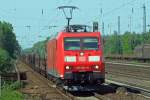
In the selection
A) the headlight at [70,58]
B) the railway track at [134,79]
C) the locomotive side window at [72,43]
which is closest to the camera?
the headlight at [70,58]

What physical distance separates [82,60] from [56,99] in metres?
3.02

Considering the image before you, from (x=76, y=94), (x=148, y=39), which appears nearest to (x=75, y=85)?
(x=76, y=94)

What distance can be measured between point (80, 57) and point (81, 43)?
0.70m

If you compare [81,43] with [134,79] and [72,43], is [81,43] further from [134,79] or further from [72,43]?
[134,79]

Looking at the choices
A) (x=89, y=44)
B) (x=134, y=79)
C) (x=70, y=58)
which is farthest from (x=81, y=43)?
(x=134, y=79)

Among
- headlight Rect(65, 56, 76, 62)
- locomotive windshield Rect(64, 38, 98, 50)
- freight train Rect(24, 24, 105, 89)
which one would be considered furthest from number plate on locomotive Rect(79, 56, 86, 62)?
locomotive windshield Rect(64, 38, 98, 50)

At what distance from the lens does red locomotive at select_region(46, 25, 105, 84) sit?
2298 centimetres

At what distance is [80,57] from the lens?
23.3 meters

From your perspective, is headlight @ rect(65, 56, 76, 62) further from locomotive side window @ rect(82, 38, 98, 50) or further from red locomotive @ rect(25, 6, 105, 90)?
locomotive side window @ rect(82, 38, 98, 50)

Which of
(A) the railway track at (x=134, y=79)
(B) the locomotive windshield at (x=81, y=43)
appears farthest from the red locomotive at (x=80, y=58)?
(A) the railway track at (x=134, y=79)

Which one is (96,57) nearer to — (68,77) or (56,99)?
(68,77)

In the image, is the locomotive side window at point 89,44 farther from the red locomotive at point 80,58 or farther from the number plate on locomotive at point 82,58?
the number plate on locomotive at point 82,58

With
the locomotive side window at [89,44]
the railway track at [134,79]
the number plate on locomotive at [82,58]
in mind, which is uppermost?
the locomotive side window at [89,44]

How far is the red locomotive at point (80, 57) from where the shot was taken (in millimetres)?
22984
